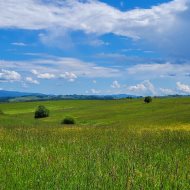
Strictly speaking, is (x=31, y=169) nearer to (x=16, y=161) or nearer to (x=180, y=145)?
(x=16, y=161)

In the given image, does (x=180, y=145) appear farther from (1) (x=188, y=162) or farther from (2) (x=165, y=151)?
(1) (x=188, y=162)

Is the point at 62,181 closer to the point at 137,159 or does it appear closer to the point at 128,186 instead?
the point at 128,186

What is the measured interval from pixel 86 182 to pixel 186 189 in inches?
82.8

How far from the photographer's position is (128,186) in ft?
23.8

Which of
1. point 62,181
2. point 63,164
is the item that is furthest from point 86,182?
point 63,164

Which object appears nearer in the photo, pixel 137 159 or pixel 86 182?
pixel 86 182

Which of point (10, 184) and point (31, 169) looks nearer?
point (10, 184)

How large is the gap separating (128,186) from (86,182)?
1.23 m

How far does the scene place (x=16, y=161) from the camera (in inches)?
433

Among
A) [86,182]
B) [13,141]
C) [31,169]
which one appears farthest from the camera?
[13,141]

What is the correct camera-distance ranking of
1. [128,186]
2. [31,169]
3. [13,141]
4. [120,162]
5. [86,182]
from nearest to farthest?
[128,186] → [86,182] → [31,169] → [120,162] → [13,141]

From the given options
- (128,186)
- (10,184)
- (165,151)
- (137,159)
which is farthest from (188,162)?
(10,184)

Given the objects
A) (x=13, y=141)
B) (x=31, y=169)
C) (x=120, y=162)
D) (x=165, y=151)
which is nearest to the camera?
(x=31, y=169)

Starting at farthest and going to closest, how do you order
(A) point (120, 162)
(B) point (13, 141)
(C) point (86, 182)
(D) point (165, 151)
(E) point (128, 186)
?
(B) point (13, 141)
(D) point (165, 151)
(A) point (120, 162)
(C) point (86, 182)
(E) point (128, 186)
